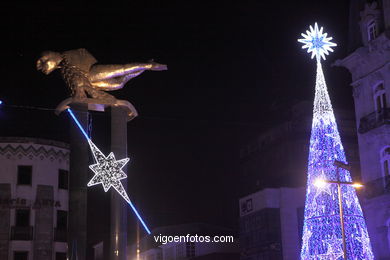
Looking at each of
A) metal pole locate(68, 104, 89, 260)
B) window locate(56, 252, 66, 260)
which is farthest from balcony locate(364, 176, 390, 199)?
window locate(56, 252, 66, 260)

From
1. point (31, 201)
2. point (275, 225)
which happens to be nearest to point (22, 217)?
point (31, 201)

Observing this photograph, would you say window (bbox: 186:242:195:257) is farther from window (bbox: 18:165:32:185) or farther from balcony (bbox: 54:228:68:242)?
window (bbox: 18:165:32:185)

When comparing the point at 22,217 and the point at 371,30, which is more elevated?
the point at 371,30

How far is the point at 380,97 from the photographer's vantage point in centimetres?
4250

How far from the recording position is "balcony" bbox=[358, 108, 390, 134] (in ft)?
134

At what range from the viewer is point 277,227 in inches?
2109

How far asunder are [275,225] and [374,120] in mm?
15100

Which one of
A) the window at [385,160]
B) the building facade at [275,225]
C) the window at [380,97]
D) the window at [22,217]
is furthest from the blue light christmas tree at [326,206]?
the window at [22,217]

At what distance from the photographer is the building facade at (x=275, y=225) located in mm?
53094

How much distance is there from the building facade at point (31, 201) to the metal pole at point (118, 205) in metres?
24.0

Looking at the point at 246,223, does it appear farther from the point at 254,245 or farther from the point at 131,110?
the point at 131,110

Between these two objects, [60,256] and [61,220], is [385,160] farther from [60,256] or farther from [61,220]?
[60,256]

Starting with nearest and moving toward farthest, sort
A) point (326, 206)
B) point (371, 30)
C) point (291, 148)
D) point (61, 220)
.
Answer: point (326, 206), point (371, 30), point (61, 220), point (291, 148)

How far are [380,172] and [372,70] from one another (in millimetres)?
6443
